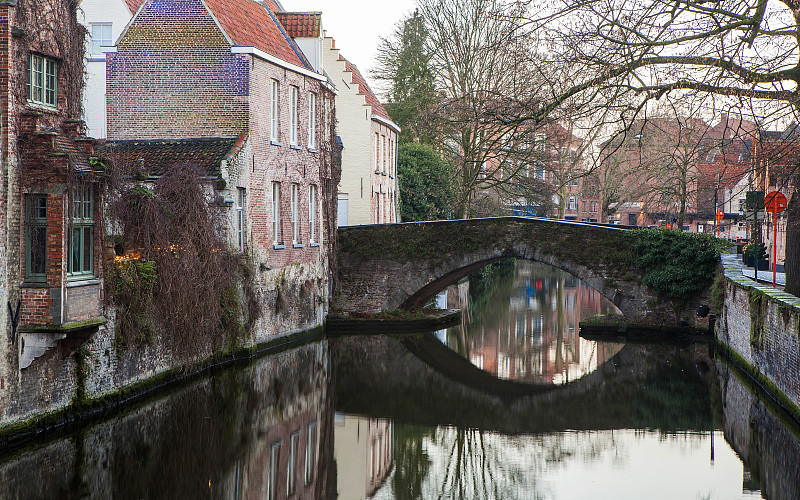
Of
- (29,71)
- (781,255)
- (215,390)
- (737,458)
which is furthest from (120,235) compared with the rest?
(781,255)

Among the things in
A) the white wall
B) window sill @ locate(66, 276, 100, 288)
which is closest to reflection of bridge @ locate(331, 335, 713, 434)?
window sill @ locate(66, 276, 100, 288)

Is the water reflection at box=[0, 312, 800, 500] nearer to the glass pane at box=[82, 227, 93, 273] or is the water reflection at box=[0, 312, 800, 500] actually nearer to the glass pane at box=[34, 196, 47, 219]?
the glass pane at box=[82, 227, 93, 273]

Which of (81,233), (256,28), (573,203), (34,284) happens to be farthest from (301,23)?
(573,203)

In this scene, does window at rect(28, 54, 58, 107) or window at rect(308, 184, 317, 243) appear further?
window at rect(308, 184, 317, 243)

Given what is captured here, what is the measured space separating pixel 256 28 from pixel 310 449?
11145mm

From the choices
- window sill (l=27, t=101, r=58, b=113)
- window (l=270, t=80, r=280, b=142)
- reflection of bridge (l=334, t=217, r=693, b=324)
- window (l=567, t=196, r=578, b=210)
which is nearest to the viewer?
window sill (l=27, t=101, r=58, b=113)

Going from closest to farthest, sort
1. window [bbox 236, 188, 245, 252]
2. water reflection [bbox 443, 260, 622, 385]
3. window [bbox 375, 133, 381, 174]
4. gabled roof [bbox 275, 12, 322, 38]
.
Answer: window [bbox 236, 188, 245, 252]
water reflection [bbox 443, 260, 622, 385]
gabled roof [bbox 275, 12, 322, 38]
window [bbox 375, 133, 381, 174]

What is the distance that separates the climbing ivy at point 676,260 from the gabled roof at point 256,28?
909 cm

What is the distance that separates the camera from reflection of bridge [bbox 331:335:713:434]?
13047mm

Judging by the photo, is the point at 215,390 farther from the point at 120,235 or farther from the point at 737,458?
the point at 737,458

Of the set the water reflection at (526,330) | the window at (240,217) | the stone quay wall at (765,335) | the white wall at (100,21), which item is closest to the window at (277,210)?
the window at (240,217)

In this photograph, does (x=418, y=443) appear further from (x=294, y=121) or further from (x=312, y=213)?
(x=312, y=213)

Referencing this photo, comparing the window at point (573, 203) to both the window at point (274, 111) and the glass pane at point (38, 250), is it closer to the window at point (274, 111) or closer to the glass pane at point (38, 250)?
the window at point (274, 111)

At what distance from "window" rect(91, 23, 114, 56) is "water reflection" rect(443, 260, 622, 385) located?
403 inches
